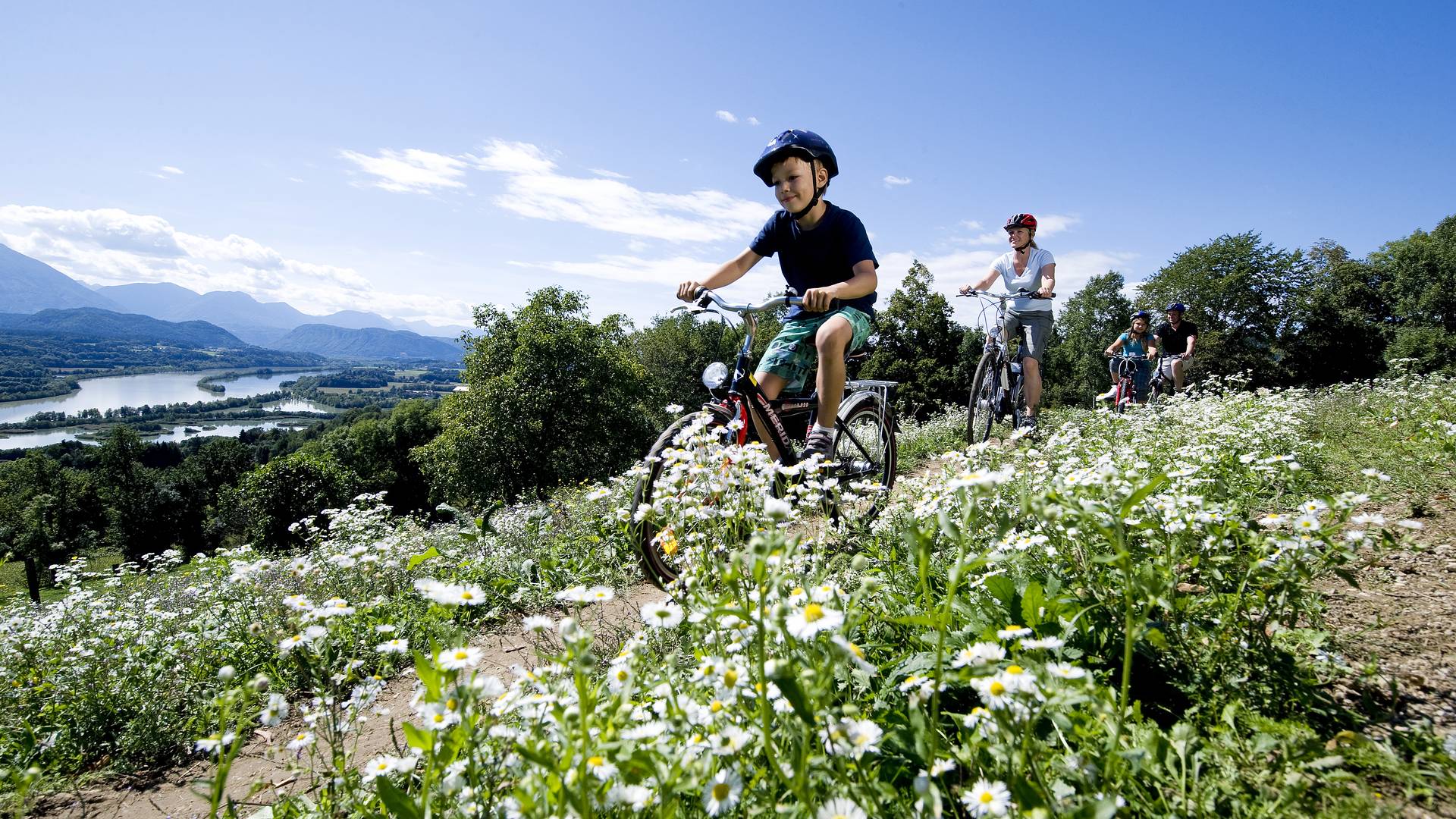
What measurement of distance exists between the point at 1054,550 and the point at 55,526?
7726 cm

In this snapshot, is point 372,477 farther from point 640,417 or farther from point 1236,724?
point 1236,724

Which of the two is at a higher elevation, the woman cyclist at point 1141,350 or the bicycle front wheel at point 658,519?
the woman cyclist at point 1141,350

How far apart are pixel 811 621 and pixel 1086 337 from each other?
58.7 m

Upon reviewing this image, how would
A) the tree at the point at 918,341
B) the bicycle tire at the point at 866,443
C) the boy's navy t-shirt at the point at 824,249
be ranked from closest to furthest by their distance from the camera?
the boy's navy t-shirt at the point at 824,249 → the bicycle tire at the point at 866,443 → the tree at the point at 918,341

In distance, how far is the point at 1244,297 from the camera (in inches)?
1658

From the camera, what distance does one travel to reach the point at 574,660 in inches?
46.4

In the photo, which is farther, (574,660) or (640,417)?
(640,417)

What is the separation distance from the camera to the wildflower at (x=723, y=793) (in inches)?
44.9

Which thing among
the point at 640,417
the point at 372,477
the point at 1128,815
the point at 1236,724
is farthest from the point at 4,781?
the point at 372,477

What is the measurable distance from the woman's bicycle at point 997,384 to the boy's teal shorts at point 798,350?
3828 millimetres

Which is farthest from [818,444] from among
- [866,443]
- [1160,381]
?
[1160,381]

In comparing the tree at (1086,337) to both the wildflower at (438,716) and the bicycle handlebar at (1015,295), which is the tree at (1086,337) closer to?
the bicycle handlebar at (1015,295)

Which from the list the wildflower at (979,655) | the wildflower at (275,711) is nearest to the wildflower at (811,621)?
the wildflower at (979,655)

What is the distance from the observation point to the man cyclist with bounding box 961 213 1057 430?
713 centimetres
